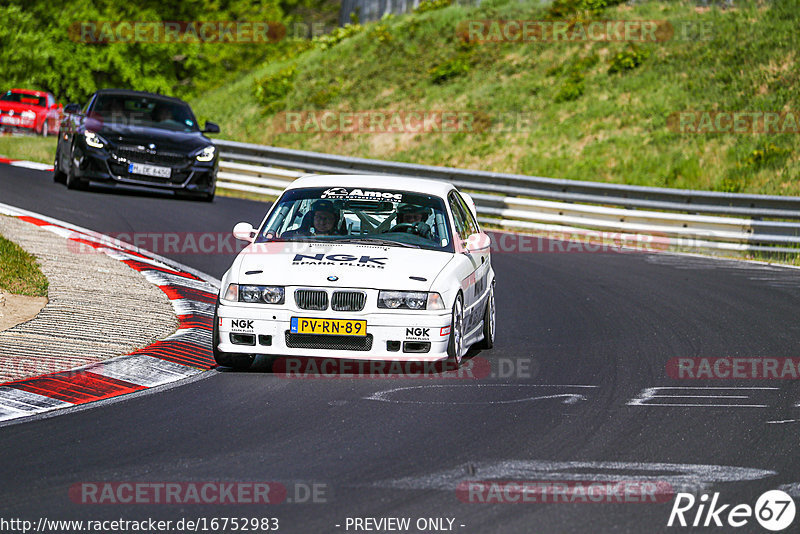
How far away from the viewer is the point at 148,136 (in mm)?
18641

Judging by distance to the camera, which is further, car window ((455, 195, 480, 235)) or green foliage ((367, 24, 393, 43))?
green foliage ((367, 24, 393, 43))

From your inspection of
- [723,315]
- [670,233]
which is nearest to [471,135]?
[670,233]

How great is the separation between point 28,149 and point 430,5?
71.0 ft

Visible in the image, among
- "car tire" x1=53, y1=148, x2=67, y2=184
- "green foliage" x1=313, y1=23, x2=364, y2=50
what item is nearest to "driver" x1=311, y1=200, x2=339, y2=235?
"car tire" x1=53, y1=148, x2=67, y2=184

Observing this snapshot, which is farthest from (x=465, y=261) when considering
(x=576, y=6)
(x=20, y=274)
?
(x=576, y=6)

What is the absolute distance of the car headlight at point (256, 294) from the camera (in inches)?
337

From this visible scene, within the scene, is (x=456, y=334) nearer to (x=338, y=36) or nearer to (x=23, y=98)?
(x=23, y=98)

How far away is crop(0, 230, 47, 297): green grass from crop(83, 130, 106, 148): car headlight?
6.57 m

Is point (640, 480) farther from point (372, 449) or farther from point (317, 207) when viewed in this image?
point (317, 207)

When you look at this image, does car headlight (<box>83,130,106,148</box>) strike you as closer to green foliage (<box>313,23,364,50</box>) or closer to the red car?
the red car

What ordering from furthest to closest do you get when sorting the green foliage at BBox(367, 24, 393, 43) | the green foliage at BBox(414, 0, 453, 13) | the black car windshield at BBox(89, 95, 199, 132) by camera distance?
the green foliage at BBox(414, 0, 453, 13) < the green foliage at BBox(367, 24, 393, 43) < the black car windshield at BBox(89, 95, 199, 132)

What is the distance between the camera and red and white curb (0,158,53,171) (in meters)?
23.4

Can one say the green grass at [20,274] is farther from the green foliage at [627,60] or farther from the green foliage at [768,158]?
the green foliage at [627,60]

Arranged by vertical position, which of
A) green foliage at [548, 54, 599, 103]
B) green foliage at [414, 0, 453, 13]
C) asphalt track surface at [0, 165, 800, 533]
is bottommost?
asphalt track surface at [0, 165, 800, 533]
